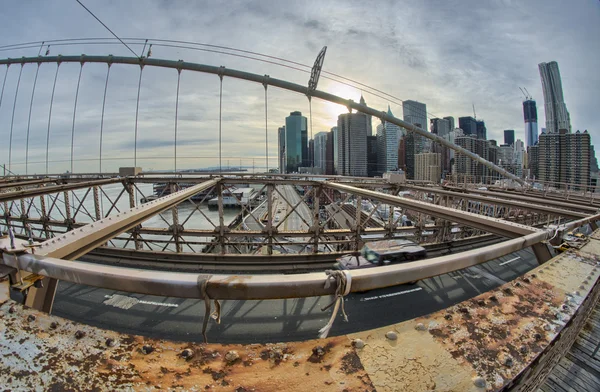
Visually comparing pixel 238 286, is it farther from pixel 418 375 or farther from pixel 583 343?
pixel 583 343

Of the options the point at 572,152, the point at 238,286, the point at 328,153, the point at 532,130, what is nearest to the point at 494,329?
the point at 238,286

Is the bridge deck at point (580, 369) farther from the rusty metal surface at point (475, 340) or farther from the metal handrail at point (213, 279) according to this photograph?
the metal handrail at point (213, 279)

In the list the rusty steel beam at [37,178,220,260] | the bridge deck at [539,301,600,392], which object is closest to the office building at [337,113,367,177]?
the rusty steel beam at [37,178,220,260]

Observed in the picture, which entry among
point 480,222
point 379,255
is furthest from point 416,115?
point 480,222

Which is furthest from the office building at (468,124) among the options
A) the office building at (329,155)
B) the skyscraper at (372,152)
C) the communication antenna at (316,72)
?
the communication antenna at (316,72)

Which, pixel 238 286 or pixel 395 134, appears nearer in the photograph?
pixel 238 286
